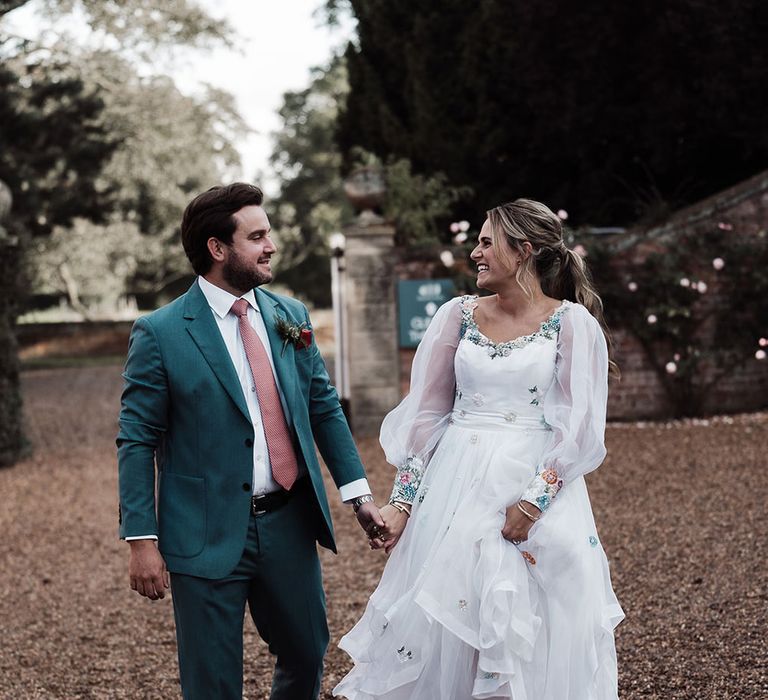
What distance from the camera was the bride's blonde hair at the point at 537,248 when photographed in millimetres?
3002

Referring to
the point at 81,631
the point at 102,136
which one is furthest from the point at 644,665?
the point at 102,136

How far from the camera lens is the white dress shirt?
2.83 m

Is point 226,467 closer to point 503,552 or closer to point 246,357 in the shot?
point 246,357

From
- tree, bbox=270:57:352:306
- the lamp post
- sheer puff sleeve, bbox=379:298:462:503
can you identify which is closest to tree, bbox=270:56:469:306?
tree, bbox=270:57:352:306

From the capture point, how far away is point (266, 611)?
2857 mm

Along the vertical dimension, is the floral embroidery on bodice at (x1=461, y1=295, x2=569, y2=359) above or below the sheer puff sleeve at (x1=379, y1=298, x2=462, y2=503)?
above

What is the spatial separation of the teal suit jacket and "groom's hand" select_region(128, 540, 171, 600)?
38 millimetres

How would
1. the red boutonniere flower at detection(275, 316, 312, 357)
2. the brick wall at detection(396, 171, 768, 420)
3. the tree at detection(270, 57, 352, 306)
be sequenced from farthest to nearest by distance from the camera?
the tree at detection(270, 57, 352, 306)
the brick wall at detection(396, 171, 768, 420)
the red boutonniere flower at detection(275, 316, 312, 357)

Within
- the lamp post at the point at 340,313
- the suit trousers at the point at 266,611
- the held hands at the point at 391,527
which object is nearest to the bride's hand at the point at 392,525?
the held hands at the point at 391,527

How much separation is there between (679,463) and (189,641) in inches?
248

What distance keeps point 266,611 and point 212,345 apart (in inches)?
30.4

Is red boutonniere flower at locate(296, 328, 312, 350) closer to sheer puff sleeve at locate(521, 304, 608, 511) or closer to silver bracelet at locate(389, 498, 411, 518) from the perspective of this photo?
silver bracelet at locate(389, 498, 411, 518)

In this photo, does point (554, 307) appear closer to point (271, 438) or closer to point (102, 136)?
point (271, 438)

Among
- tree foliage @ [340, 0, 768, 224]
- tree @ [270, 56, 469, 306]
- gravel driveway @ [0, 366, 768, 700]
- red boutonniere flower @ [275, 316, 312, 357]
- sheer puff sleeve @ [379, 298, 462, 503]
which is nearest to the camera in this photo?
red boutonniere flower @ [275, 316, 312, 357]
